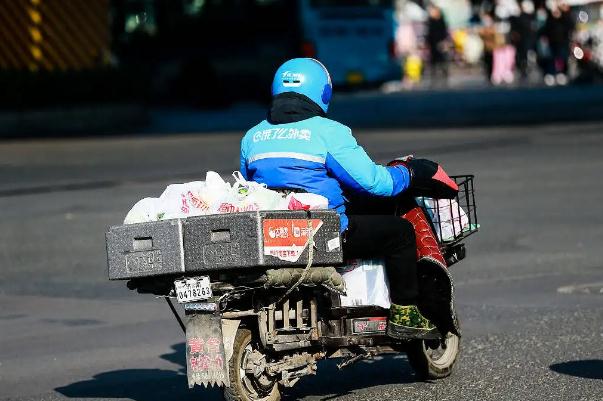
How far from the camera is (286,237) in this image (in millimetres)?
6387

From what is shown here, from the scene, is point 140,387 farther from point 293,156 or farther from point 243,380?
point 293,156

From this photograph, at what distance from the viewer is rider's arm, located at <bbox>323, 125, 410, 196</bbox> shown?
689cm

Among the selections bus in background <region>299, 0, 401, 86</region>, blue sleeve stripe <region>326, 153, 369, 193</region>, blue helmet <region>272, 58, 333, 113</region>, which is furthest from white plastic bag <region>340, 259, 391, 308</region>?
bus in background <region>299, 0, 401, 86</region>

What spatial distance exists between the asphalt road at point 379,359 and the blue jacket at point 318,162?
3.60 ft

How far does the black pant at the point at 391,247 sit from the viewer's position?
22.8ft

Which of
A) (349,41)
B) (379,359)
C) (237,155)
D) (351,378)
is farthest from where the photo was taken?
(349,41)

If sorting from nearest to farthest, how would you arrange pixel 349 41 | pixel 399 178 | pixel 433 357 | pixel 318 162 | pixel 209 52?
pixel 318 162 → pixel 399 178 → pixel 433 357 → pixel 209 52 → pixel 349 41

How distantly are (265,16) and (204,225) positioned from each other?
27265 mm

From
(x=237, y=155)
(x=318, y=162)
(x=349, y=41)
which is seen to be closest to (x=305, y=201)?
(x=318, y=162)

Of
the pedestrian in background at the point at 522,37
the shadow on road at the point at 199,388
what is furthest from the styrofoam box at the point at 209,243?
the pedestrian in background at the point at 522,37

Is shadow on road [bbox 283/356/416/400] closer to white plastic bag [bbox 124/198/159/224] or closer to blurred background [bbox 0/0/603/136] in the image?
white plastic bag [bbox 124/198/159/224]

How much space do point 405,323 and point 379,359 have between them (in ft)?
4.28

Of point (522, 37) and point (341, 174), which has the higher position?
point (522, 37)

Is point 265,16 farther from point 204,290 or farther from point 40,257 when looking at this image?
point 204,290
